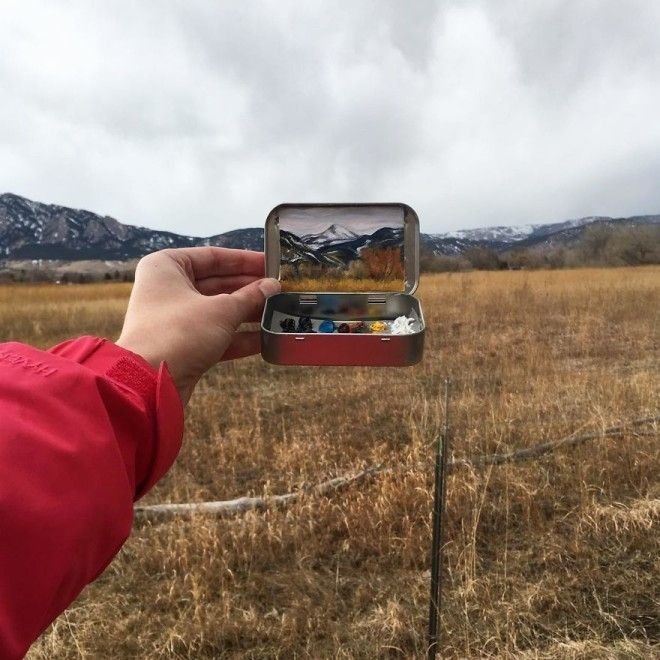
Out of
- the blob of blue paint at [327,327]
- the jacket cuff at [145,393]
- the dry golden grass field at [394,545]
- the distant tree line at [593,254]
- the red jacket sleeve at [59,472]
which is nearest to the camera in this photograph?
the red jacket sleeve at [59,472]

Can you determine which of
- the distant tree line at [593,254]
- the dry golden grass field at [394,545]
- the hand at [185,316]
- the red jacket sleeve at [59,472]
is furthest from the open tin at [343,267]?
the distant tree line at [593,254]

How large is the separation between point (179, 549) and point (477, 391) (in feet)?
14.9

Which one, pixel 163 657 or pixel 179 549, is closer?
pixel 163 657

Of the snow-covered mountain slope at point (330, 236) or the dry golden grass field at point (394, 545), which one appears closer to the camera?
the snow-covered mountain slope at point (330, 236)

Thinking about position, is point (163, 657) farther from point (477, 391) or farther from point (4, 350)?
point (477, 391)

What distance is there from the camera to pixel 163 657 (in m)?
2.59

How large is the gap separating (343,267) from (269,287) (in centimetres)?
39

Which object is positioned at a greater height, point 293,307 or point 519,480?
point 293,307

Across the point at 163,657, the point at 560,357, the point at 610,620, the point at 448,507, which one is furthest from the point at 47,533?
the point at 560,357

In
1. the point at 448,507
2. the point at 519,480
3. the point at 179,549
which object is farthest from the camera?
the point at 519,480

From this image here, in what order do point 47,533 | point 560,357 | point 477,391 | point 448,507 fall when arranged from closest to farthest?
point 47,533
point 448,507
point 477,391
point 560,357

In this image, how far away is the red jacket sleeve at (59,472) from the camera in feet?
2.11

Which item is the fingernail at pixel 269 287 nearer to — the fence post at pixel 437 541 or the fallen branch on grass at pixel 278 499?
the fence post at pixel 437 541

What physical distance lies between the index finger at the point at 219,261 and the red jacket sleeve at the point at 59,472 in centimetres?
79
